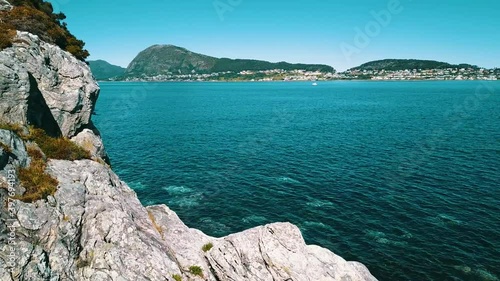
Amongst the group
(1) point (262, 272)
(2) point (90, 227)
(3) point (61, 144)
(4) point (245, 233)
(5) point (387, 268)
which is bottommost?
(5) point (387, 268)

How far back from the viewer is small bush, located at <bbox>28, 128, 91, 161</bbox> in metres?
29.3

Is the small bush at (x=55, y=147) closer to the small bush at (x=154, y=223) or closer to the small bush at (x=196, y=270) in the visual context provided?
the small bush at (x=154, y=223)

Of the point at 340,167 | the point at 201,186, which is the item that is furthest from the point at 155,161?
the point at 340,167

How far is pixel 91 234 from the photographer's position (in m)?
24.3

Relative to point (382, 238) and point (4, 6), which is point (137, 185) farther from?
point (382, 238)

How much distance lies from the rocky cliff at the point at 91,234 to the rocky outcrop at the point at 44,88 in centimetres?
11

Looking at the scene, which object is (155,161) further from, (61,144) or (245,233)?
(245,233)

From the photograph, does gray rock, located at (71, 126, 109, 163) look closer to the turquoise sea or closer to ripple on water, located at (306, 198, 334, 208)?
the turquoise sea

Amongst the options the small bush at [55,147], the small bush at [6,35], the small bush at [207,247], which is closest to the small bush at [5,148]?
the small bush at [55,147]

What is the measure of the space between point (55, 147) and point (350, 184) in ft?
161

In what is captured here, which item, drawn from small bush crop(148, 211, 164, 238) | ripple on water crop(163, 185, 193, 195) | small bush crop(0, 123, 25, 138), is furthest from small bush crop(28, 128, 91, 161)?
ripple on water crop(163, 185, 193, 195)

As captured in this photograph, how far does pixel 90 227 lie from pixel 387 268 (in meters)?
32.7

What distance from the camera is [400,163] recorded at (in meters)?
71.8

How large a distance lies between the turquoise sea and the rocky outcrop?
22131 mm
